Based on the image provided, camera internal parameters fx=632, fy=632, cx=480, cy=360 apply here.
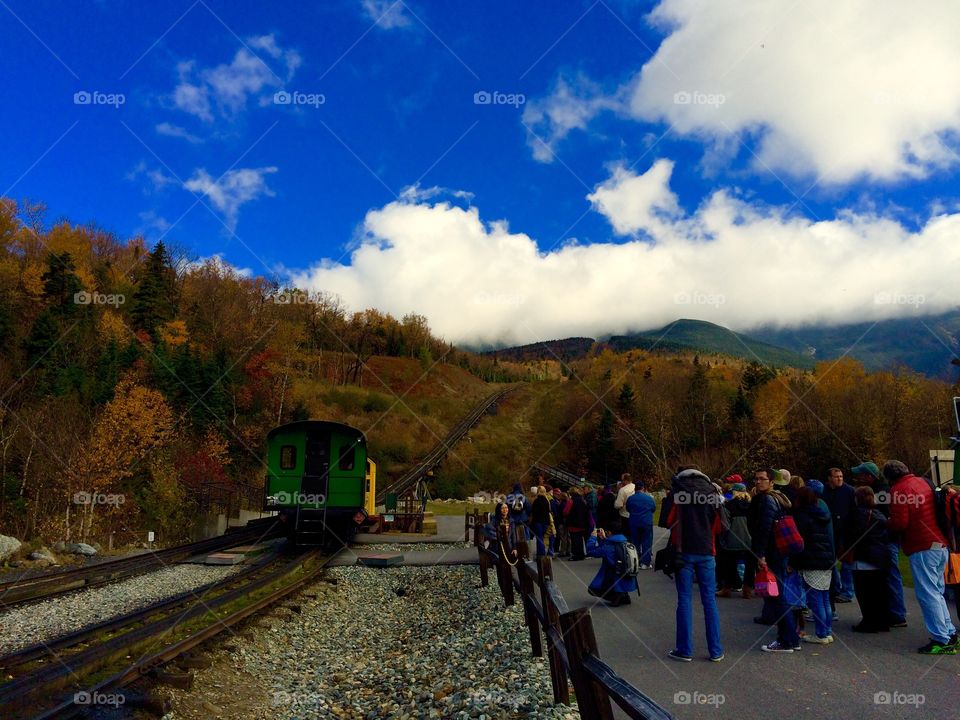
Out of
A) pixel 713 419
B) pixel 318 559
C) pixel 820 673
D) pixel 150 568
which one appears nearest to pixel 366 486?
pixel 318 559

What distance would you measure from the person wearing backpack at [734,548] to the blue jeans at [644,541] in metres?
1.76

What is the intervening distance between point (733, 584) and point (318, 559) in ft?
38.9

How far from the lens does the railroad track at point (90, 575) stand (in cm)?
1155

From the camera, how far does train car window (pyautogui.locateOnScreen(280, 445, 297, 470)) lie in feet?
65.8

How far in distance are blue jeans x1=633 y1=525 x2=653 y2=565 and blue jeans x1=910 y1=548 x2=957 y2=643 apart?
5.38 metres

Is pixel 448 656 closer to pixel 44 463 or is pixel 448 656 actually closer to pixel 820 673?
pixel 820 673

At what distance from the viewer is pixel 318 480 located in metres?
19.7

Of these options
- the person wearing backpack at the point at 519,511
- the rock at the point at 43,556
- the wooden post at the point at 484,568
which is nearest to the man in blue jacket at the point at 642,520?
the wooden post at the point at 484,568

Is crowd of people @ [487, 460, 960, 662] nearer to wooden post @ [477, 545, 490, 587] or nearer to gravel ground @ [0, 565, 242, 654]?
wooden post @ [477, 545, 490, 587]

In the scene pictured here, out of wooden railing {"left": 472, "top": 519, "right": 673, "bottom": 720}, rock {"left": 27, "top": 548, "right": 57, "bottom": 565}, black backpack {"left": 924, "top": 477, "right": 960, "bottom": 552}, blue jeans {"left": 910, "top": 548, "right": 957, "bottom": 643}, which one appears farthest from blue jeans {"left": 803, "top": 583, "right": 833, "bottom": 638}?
rock {"left": 27, "top": 548, "right": 57, "bottom": 565}

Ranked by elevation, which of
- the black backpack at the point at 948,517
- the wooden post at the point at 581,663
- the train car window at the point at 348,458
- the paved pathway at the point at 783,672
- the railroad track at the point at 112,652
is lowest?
the railroad track at the point at 112,652

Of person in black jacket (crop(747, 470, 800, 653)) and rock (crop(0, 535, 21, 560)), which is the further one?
rock (crop(0, 535, 21, 560))

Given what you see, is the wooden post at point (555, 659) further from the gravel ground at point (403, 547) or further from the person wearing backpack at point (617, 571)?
the gravel ground at point (403, 547)

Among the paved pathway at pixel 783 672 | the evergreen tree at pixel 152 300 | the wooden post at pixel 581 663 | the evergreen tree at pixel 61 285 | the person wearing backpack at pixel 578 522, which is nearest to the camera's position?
the wooden post at pixel 581 663
